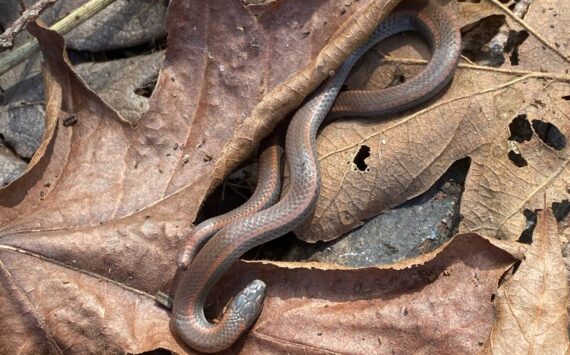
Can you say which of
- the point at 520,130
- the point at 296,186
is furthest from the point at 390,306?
the point at 520,130

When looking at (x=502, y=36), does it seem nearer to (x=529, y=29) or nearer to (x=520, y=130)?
(x=529, y=29)

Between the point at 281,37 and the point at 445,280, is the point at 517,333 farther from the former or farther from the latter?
the point at 281,37

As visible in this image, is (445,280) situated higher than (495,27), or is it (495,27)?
(495,27)

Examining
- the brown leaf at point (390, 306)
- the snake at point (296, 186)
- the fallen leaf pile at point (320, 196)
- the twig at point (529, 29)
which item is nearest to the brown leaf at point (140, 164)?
the fallen leaf pile at point (320, 196)

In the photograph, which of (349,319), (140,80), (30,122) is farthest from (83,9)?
(349,319)

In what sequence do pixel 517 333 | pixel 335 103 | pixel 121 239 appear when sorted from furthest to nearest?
pixel 335 103 → pixel 121 239 → pixel 517 333

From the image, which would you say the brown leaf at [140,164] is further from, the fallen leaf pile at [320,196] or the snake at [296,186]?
the snake at [296,186]
